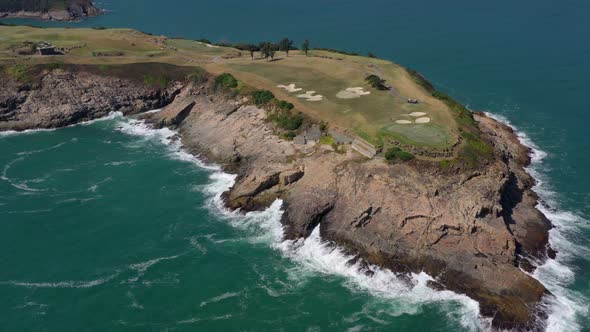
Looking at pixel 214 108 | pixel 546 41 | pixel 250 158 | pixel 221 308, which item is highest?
pixel 546 41

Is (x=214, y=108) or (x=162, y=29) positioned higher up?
(x=162, y=29)

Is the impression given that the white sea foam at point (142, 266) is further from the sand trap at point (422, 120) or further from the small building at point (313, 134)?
the sand trap at point (422, 120)

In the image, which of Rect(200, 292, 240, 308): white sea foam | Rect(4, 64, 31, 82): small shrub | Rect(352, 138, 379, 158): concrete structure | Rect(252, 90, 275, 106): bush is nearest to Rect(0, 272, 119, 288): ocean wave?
→ Rect(200, 292, 240, 308): white sea foam

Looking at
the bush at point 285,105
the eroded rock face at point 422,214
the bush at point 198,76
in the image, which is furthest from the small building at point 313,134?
the bush at point 198,76

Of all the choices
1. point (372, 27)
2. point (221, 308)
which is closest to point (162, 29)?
point (372, 27)

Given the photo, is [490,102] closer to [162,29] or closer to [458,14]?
[458,14]

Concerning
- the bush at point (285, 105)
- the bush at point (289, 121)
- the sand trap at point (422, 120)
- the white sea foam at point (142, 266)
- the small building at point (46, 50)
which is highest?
the small building at point (46, 50)
